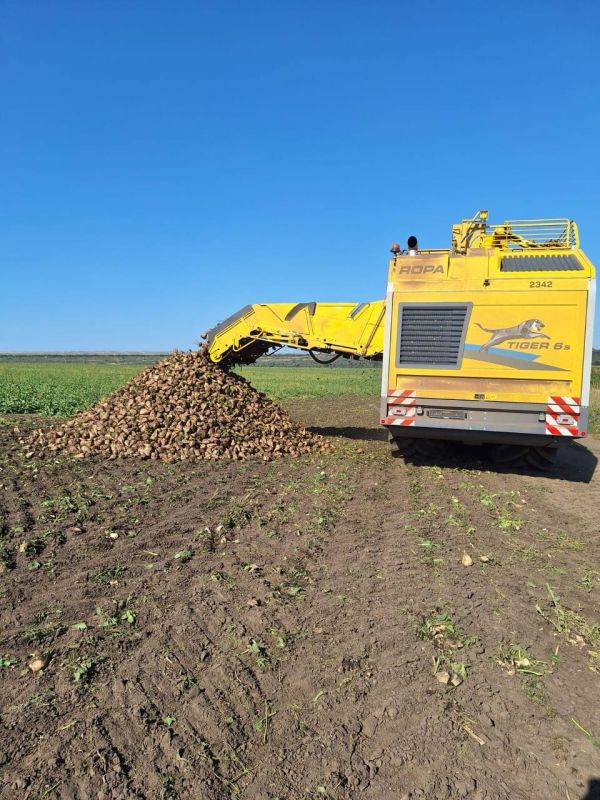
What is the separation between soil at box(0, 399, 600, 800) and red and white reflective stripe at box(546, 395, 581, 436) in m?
1.68

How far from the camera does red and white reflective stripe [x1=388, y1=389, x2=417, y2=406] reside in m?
9.16

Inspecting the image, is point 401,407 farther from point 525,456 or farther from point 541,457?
point 541,457

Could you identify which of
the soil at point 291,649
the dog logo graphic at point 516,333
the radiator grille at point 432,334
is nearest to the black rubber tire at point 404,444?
the radiator grille at point 432,334

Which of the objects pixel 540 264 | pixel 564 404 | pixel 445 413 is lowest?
pixel 445 413

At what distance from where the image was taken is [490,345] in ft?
28.8

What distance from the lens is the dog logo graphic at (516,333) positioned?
8.56m

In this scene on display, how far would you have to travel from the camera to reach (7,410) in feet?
57.7

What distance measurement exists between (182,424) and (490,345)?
544cm

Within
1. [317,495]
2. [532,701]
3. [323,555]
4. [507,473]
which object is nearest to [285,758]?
[532,701]

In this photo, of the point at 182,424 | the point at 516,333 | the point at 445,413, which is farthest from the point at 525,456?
the point at 182,424

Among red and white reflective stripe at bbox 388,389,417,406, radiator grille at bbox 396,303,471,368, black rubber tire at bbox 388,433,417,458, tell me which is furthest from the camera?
black rubber tire at bbox 388,433,417,458

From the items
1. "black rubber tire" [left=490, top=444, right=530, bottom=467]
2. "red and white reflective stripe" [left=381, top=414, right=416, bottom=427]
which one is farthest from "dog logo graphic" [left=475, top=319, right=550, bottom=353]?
"black rubber tire" [left=490, top=444, right=530, bottom=467]

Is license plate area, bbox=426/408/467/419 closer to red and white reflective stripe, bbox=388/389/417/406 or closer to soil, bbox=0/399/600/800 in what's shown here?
red and white reflective stripe, bbox=388/389/417/406

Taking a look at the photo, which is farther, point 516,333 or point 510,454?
point 510,454
